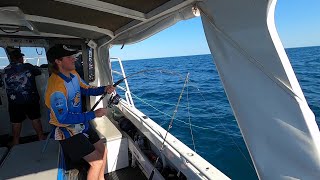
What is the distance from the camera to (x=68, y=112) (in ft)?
7.89

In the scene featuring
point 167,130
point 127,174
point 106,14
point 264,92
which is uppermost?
point 106,14

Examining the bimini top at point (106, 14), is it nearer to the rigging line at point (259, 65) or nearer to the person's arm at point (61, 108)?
the rigging line at point (259, 65)

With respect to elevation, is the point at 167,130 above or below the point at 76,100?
below

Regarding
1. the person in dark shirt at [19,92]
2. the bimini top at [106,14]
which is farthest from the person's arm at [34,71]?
the bimini top at [106,14]

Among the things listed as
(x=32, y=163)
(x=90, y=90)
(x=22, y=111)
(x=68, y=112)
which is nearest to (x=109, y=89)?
(x=90, y=90)

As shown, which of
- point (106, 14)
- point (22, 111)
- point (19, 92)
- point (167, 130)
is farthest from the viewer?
point (22, 111)

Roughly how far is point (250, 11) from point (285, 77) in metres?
0.38

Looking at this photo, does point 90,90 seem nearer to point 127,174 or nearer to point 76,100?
point 76,100

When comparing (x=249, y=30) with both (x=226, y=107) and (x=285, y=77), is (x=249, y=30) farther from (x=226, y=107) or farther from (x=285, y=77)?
(x=226, y=107)

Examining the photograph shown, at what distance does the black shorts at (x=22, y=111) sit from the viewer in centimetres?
426

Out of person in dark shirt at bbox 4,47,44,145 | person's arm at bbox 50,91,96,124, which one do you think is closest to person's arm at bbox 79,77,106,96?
person's arm at bbox 50,91,96,124

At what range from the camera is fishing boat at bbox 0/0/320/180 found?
1.24 m

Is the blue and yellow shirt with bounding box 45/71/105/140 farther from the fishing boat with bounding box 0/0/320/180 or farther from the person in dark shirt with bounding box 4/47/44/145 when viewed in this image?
the person in dark shirt with bounding box 4/47/44/145

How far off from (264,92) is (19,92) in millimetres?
4103
